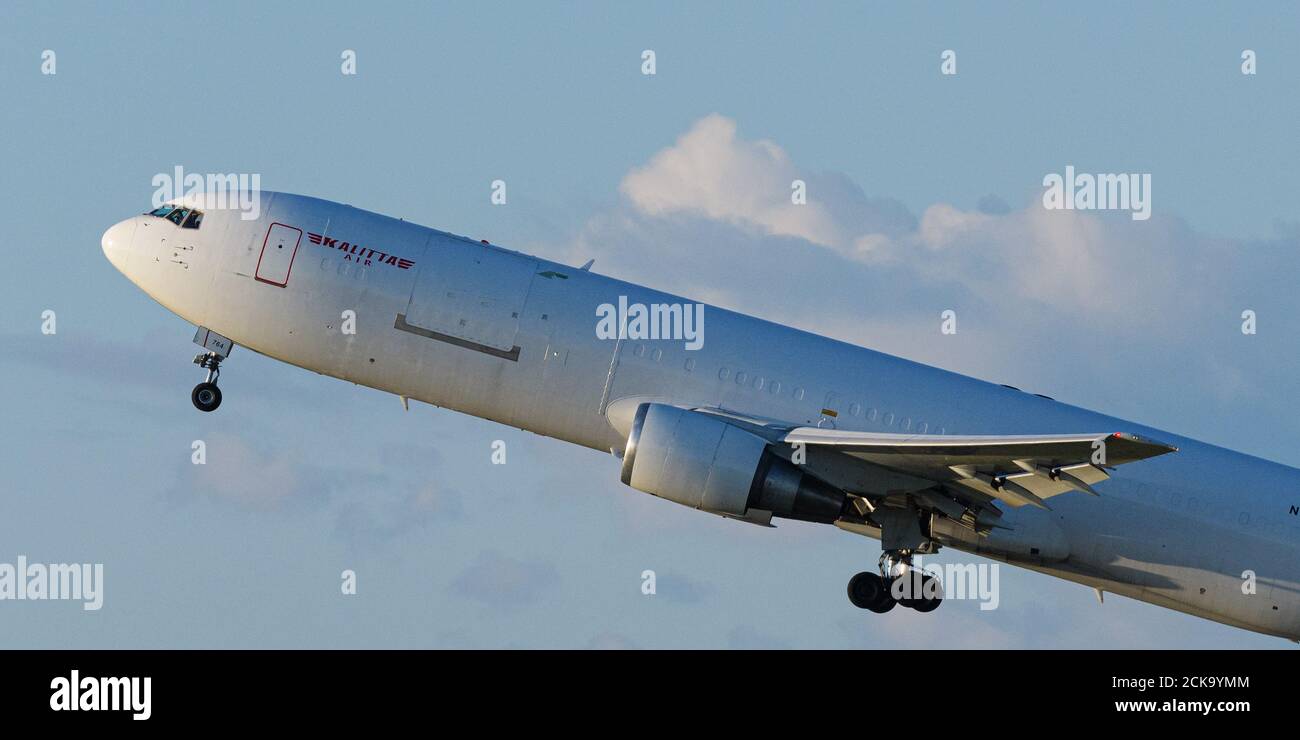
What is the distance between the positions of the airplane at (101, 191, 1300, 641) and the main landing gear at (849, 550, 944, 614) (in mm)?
49

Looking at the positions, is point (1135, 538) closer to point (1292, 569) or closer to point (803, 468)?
point (1292, 569)

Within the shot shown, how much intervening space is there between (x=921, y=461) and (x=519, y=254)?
10006 millimetres

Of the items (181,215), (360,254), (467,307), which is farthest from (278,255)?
(467,307)

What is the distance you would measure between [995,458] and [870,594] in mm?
6169

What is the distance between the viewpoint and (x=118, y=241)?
39.0 meters

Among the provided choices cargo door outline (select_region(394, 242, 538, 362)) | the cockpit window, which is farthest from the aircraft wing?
the cockpit window

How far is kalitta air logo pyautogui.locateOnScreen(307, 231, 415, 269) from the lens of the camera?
36875mm

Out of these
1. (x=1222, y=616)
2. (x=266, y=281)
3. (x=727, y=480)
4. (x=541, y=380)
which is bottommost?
(x=1222, y=616)

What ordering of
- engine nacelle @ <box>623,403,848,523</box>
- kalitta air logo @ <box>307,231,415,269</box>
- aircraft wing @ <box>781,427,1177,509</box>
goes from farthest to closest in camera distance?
kalitta air logo @ <box>307,231,415,269</box> < engine nacelle @ <box>623,403,848,523</box> < aircraft wing @ <box>781,427,1177,509</box>

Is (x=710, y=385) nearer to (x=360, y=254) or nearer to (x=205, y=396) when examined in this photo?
(x=360, y=254)

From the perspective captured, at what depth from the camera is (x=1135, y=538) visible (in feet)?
123

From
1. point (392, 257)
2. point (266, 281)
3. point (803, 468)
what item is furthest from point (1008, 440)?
point (266, 281)

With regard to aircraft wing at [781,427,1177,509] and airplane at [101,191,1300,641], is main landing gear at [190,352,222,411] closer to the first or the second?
airplane at [101,191,1300,641]

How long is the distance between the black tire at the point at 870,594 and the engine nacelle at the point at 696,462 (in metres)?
4.79
